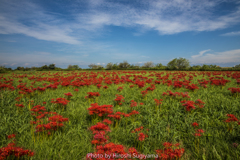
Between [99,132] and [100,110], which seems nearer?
[99,132]

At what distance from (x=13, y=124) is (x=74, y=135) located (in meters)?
2.02

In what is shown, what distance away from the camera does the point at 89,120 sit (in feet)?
12.4

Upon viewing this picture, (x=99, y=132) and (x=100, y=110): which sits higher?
(x=100, y=110)

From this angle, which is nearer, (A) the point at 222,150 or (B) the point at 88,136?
(A) the point at 222,150

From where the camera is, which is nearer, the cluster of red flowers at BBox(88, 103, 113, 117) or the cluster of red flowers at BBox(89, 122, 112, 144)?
the cluster of red flowers at BBox(89, 122, 112, 144)

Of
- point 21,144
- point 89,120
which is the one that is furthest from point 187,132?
point 21,144

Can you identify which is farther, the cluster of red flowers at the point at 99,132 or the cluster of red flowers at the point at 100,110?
the cluster of red flowers at the point at 100,110

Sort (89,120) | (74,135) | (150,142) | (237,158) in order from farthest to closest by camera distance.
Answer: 1. (89,120)
2. (74,135)
3. (150,142)
4. (237,158)

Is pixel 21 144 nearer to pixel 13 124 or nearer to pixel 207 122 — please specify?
pixel 13 124

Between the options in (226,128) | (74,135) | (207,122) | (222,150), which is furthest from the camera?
(207,122)

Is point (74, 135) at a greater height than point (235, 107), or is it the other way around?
point (235, 107)

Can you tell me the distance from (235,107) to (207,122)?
6.69 ft

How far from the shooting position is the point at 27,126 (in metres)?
3.18

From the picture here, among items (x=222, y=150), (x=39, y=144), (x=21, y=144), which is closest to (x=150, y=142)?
(x=222, y=150)
